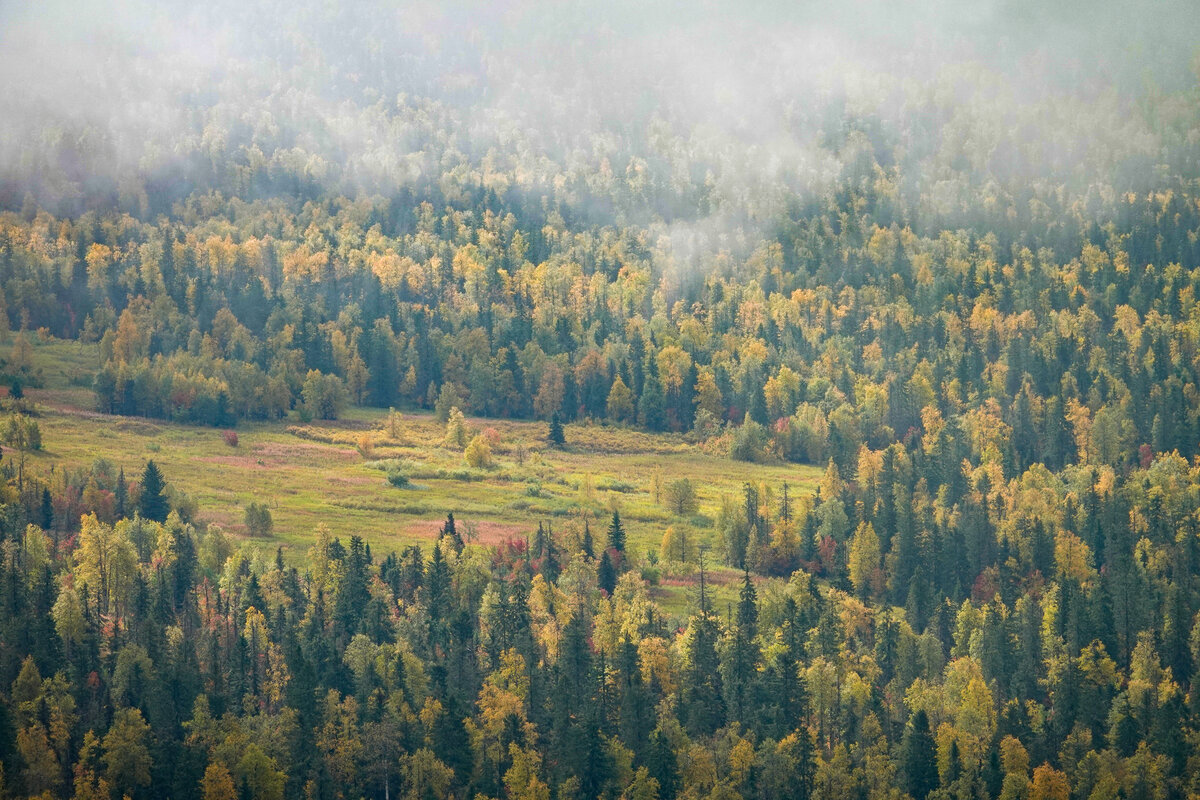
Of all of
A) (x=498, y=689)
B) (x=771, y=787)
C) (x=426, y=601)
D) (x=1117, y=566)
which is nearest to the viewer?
(x=771, y=787)

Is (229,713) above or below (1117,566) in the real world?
below

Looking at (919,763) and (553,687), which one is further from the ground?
(553,687)

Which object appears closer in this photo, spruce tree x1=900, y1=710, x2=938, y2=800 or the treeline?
the treeline

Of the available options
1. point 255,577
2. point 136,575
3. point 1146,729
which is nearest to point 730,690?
point 1146,729

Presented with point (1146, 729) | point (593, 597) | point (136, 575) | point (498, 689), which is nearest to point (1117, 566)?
point (1146, 729)

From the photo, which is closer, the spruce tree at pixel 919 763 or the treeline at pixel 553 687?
the treeline at pixel 553 687

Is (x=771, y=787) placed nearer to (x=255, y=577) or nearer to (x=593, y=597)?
(x=593, y=597)

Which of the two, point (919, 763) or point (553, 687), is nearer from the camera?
point (919, 763)

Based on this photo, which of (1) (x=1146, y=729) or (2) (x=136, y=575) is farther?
(2) (x=136, y=575)

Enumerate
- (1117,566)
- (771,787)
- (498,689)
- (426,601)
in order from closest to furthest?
(771,787) < (498,689) < (426,601) < (1117,566)
